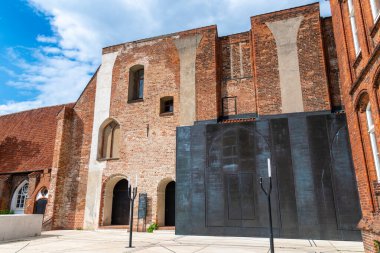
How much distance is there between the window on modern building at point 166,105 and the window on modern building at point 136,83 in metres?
1.60

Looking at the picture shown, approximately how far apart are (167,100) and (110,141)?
406cm

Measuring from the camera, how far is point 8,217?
35.6ft

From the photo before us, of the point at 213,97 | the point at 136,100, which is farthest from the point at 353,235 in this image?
the point at 136,100

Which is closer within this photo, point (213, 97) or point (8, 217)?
point (8, 217)

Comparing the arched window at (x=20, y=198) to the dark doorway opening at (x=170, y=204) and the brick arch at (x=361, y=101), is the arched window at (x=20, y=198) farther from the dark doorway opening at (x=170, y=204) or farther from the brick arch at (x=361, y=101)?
the brick arch at (x=361, y=101)

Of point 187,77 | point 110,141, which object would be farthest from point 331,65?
point 110,141

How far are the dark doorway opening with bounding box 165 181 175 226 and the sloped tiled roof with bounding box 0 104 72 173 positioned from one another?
8455mm

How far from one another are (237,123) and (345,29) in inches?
232

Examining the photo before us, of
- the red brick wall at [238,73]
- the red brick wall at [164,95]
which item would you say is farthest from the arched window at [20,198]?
the red brick wall at [238,73]

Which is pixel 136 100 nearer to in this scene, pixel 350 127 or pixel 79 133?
pixel 79 133

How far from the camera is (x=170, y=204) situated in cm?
1536

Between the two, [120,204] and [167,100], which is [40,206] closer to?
[120,204]

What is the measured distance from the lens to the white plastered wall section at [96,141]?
15.9 m

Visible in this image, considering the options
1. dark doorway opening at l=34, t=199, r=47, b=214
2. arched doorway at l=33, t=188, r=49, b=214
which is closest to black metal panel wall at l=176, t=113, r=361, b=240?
arched doorway at l=33, t=188, r=49, b=214
